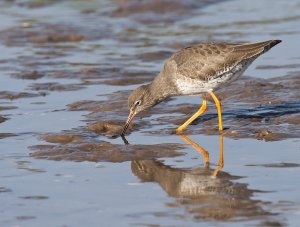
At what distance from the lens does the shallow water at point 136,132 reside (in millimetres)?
9859

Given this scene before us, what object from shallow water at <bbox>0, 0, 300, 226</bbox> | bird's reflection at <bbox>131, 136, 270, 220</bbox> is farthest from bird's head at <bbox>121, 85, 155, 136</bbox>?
bird's reflection at <bbox>131, 136, 270, 220</bbox>

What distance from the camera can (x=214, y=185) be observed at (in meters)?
10.7

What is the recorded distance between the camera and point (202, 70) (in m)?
13.8

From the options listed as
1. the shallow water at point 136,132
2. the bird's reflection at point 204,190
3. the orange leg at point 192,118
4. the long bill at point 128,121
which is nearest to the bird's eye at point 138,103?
the long bill at point 128,121

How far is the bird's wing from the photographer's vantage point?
45.3 feet

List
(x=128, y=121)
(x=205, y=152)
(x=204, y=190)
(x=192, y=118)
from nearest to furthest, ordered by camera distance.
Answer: (x=204, y=190)
(x=205, y=152)
(x=128, y=121)
(x=192, y=118)

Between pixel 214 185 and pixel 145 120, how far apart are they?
4.17 metres

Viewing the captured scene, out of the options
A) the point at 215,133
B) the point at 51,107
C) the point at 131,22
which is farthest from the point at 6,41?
the point at 215,133

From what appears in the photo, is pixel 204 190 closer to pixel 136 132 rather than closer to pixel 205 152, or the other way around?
pixel 205 152

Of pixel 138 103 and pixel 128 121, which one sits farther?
pixel 138 103

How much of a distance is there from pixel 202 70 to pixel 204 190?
12.2ft

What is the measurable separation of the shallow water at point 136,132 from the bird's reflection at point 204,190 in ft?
0.05

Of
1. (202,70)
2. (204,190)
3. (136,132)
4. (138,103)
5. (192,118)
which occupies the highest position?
(202,70)

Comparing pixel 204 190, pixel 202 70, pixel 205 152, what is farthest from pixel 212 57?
pixel 204 190
